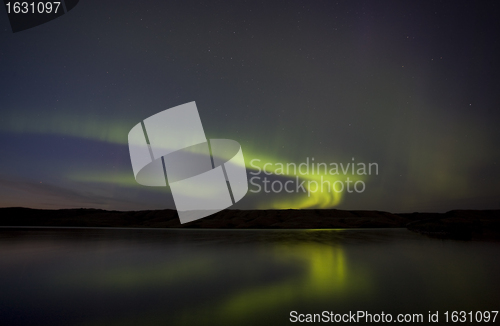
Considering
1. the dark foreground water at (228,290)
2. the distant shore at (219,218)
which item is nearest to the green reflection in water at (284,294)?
the dark foreground water at (228,290)

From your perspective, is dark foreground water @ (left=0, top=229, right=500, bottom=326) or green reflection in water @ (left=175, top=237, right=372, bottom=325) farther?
dark foreground water @ (left=0, top=229, right=500, bottom=326)

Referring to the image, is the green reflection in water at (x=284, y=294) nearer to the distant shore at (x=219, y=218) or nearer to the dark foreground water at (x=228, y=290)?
the dark foreground water at (x=228, y=290)

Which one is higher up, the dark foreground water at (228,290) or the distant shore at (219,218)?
the dark foreground water at (228,290)

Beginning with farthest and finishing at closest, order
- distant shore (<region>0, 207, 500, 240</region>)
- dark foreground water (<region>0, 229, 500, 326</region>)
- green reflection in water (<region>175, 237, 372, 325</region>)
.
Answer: distant shore (<region>0, 207, 500, 240</region>) < dark foreground water (<region>0, 229, 500, 326</region>) < green reflection in water (<region>175, 237, 372, 325</region>)

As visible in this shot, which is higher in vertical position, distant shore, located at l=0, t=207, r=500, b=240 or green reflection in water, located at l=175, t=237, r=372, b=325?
green reflection in water, located at l=175, t=237, r=372, b=325

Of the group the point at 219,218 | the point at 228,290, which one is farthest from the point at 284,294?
the point at 219,218

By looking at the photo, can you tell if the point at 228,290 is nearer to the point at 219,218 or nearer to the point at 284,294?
the point at 284,294

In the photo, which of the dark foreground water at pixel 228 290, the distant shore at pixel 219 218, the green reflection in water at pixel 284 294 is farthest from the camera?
the distant shore at pixel 219 218

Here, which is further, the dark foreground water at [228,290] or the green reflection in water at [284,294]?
the dark foreground water at [228,290]

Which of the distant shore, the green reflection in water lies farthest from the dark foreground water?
the distant shore

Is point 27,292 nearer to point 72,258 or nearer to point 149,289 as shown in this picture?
point 149,289

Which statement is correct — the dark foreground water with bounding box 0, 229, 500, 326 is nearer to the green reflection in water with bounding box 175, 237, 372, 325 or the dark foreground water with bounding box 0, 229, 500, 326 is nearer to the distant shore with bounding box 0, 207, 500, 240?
the green reflection in water with bounding box 175, 237, 372, 325

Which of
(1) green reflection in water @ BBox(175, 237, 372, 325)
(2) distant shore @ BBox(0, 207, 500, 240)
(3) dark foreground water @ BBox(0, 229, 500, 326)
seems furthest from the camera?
(2) distant shore @ BBox(0, 207, 500, 240)

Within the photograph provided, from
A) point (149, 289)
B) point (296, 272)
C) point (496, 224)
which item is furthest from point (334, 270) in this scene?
point (496, 224)
